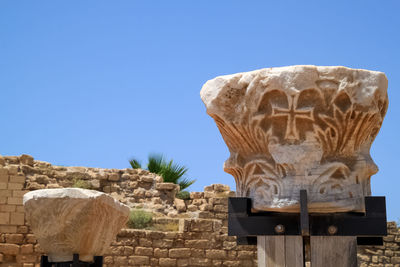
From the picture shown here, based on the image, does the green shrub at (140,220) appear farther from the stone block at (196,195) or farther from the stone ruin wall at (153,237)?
the stone block at (196,195)

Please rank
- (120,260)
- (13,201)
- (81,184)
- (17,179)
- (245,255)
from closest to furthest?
(120,260), (13,201), (245,255), (17,179), (81,184)

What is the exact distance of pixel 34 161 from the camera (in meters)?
12.7

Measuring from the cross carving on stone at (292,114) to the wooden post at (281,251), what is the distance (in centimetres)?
70

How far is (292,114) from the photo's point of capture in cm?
378

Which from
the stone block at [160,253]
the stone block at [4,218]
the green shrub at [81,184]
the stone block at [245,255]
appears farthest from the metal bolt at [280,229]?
the green shrub at [81,184]

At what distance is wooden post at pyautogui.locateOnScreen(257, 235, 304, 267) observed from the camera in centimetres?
372

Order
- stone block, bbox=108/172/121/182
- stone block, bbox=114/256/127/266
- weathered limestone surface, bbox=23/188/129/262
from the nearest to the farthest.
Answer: weathered limestone surface, bbox=23/188/129/262
stone block, bbox=114/256/127/266
stone block, bbox=108/172/121/182

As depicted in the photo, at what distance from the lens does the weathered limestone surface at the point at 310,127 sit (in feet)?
12.3

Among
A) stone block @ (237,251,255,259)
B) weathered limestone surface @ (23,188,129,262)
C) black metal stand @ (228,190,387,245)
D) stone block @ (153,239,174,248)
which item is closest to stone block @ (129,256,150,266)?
stone block @ (153,239,174,248)

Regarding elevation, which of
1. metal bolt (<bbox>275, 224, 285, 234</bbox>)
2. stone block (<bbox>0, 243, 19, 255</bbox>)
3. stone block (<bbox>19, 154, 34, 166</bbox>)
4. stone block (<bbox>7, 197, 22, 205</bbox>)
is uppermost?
stone block (<bbox>19, 154, 34, 166</bbox>)

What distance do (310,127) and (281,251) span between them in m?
0.87

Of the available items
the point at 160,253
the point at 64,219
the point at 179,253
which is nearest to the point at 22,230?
the point at 160,253

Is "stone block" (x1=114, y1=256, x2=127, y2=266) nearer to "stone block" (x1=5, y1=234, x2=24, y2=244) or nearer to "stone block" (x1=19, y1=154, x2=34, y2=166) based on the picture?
"stone block" (x1=5, y1=234, x2=24, y2=244)

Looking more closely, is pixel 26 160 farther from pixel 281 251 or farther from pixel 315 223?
pixel 315 223
